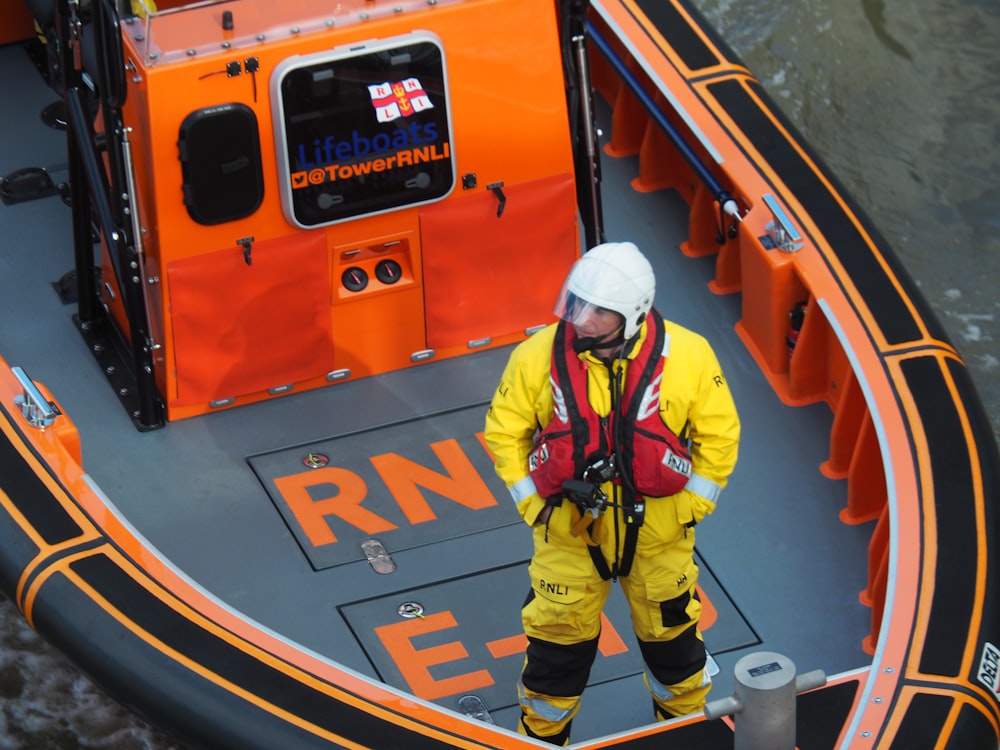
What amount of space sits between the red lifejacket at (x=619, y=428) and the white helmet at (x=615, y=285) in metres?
0.08

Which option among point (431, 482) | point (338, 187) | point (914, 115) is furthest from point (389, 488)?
point (914, 115)

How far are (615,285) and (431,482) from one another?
1.39 m

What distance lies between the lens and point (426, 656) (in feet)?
14.8

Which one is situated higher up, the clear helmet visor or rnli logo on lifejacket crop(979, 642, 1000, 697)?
the clear helmet visor

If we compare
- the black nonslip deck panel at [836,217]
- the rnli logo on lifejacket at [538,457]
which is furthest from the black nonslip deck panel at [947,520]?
the rnli logo on lifejacket at [538,457]

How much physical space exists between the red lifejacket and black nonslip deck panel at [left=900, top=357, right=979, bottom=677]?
683 mm

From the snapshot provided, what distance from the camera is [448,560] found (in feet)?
15.6

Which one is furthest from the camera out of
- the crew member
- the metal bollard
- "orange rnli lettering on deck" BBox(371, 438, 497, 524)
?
"orange rnli lettering on deck" BBox(371, 438, 497, 524)

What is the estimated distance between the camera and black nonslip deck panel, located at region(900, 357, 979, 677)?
3.96 metres

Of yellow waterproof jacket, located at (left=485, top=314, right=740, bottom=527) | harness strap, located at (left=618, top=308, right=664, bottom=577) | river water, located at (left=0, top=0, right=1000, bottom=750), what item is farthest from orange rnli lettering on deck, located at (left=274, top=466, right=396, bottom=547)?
river water, located at (left=0, top=0, right=1000, bottom=750)

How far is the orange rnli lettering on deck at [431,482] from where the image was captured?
4.91 m

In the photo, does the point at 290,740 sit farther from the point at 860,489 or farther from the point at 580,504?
the point at 860,489

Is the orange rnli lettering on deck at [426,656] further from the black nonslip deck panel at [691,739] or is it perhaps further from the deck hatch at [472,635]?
the black nonslip deck panel at [691,739]

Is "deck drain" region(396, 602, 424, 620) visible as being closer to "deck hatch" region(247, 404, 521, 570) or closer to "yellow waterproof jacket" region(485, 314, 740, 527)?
"deck hatch" region(247, 404, 521, 570)
